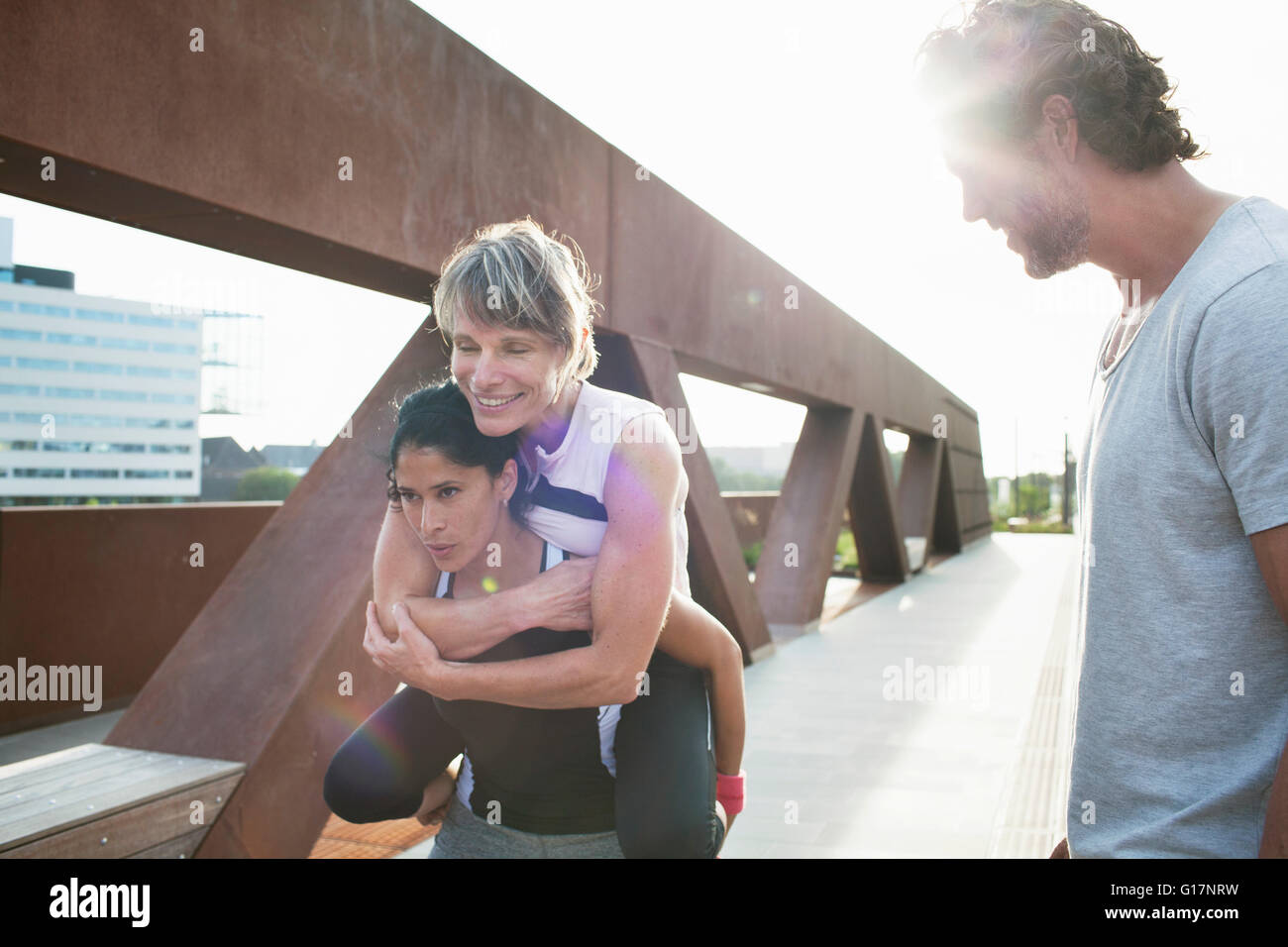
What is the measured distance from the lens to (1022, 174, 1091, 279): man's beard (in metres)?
1.20

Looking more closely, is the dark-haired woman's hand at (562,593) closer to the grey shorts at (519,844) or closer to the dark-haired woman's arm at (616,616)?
the dark-haired woman's arm at (616,616)

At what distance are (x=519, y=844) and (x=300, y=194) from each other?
2.11 m

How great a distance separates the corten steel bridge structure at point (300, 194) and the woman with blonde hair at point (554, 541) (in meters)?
1.47

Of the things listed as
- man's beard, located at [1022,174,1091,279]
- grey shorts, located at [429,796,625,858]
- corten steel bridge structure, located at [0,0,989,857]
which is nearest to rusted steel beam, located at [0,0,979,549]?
corten steel bridge structure, located at [0,0,989,857]

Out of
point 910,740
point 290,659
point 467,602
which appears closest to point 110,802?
point 290,659

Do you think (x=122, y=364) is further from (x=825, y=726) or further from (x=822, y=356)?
(x=822, y=356)

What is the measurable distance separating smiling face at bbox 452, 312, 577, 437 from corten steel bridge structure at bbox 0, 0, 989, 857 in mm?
1451

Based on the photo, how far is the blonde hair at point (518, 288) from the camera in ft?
3.96

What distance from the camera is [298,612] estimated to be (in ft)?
9.76

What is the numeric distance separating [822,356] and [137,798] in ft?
21.9

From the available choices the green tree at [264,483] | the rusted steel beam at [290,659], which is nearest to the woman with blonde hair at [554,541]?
the rusted steel beam at [290,659]

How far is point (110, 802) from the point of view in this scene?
7.52 ft

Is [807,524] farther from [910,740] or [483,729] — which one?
[483,729]

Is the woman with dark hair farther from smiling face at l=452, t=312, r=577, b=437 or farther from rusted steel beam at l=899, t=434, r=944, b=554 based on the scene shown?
rusted steel beam at l=899, t=434, r=944, b=554
